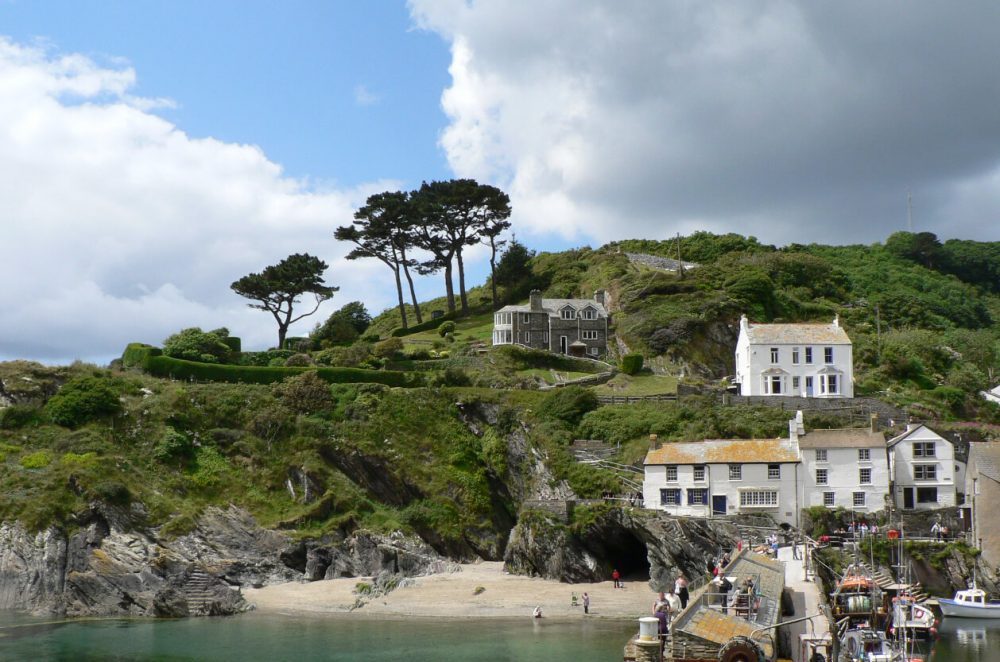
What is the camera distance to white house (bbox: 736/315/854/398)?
2726 inches

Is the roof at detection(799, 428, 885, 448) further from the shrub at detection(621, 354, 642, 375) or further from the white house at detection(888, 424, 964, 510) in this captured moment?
the shrub at detection(621, 354, 642, 375)

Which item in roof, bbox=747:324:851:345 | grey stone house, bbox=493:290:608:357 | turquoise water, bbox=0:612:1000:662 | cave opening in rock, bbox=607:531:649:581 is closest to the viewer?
turquoise water, bbox=0:612:1000:662

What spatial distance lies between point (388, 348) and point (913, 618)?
161ft

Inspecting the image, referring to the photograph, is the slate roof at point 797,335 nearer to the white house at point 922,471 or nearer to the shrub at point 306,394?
the white house at point 922,471

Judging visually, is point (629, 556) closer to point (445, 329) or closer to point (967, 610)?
point (967, 610)

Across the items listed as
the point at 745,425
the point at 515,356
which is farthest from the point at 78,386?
the point at 745,425

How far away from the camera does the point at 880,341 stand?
275 feet

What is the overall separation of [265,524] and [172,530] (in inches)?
217

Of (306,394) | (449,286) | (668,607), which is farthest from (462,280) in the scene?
(668,607)

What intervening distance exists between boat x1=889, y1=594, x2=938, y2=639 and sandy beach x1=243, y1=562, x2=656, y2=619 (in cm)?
1174

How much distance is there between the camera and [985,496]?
173 ft

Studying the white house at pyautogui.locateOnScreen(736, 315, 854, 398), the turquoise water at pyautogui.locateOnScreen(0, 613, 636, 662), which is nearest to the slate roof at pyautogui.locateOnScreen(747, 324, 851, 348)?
the white house at pyautogui.locateOnScreen(736, 315, 854, 398)

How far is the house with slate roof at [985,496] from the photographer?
51.6 metres

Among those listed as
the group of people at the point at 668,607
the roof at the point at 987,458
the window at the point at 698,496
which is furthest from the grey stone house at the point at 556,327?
the group of people at the point at 668,607
